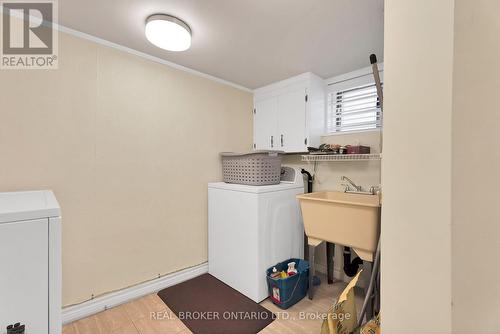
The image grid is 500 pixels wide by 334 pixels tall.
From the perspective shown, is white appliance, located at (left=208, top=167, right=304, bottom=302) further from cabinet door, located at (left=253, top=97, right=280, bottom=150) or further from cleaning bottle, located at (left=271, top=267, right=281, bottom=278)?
cabinet door, located at (left=253, top=97, right=280, bottom=150)

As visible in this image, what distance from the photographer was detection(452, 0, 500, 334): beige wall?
0.57 m

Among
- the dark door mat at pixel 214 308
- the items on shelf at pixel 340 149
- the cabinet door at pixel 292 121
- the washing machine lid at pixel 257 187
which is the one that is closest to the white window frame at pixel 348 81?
the items on shelf at pixel 340 149

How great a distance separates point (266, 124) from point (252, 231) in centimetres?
136

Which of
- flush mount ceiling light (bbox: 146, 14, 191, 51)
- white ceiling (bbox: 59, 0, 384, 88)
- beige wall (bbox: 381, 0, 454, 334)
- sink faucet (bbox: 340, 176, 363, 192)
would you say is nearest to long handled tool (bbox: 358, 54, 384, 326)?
white ceiling (bbox: 59, 0, 384, 88)

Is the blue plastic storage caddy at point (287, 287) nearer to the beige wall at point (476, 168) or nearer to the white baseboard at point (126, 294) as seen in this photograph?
the white baseboard at point (126, 294)

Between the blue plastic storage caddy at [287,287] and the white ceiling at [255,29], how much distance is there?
75.8 inches

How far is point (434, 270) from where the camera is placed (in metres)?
0.61

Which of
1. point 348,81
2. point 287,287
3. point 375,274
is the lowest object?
point 287,287

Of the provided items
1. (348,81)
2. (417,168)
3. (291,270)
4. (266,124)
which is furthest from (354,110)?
(417,168)

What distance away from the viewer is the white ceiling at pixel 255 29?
1.33m

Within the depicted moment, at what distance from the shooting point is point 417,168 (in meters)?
0.64

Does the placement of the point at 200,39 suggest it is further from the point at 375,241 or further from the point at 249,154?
the point at 375,241

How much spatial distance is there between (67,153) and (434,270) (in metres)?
2.16

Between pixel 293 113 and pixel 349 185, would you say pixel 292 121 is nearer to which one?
pixel 293 113
